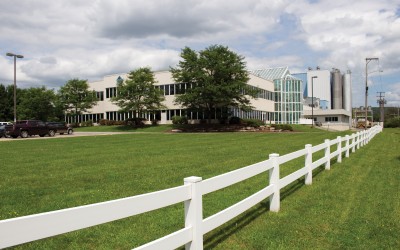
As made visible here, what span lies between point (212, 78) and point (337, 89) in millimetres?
108276

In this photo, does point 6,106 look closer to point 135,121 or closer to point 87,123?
point 87,123

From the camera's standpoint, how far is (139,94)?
55438mm

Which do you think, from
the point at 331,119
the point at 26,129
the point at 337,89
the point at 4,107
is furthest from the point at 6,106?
the point at 337,89

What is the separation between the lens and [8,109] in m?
82.5

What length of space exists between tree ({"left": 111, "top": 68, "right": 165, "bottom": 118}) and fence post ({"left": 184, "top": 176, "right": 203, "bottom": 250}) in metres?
51.6

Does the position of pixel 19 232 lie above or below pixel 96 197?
above

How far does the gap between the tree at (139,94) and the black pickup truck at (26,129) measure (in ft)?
54.4

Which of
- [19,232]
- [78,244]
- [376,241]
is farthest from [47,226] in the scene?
[376,241]

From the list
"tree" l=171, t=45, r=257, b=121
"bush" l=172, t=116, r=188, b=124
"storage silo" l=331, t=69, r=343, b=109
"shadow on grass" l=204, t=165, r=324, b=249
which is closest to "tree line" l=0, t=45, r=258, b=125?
"tree" l=171, t=45, r=257, b=121

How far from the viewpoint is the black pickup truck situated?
36250 mm

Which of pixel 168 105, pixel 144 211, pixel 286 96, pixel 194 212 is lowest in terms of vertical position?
pixel 194 212

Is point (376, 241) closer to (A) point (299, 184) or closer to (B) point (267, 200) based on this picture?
(B) point (267, 200)

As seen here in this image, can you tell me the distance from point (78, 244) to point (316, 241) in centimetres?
345

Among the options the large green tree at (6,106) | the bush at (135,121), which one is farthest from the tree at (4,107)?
the bush at (135,121)
